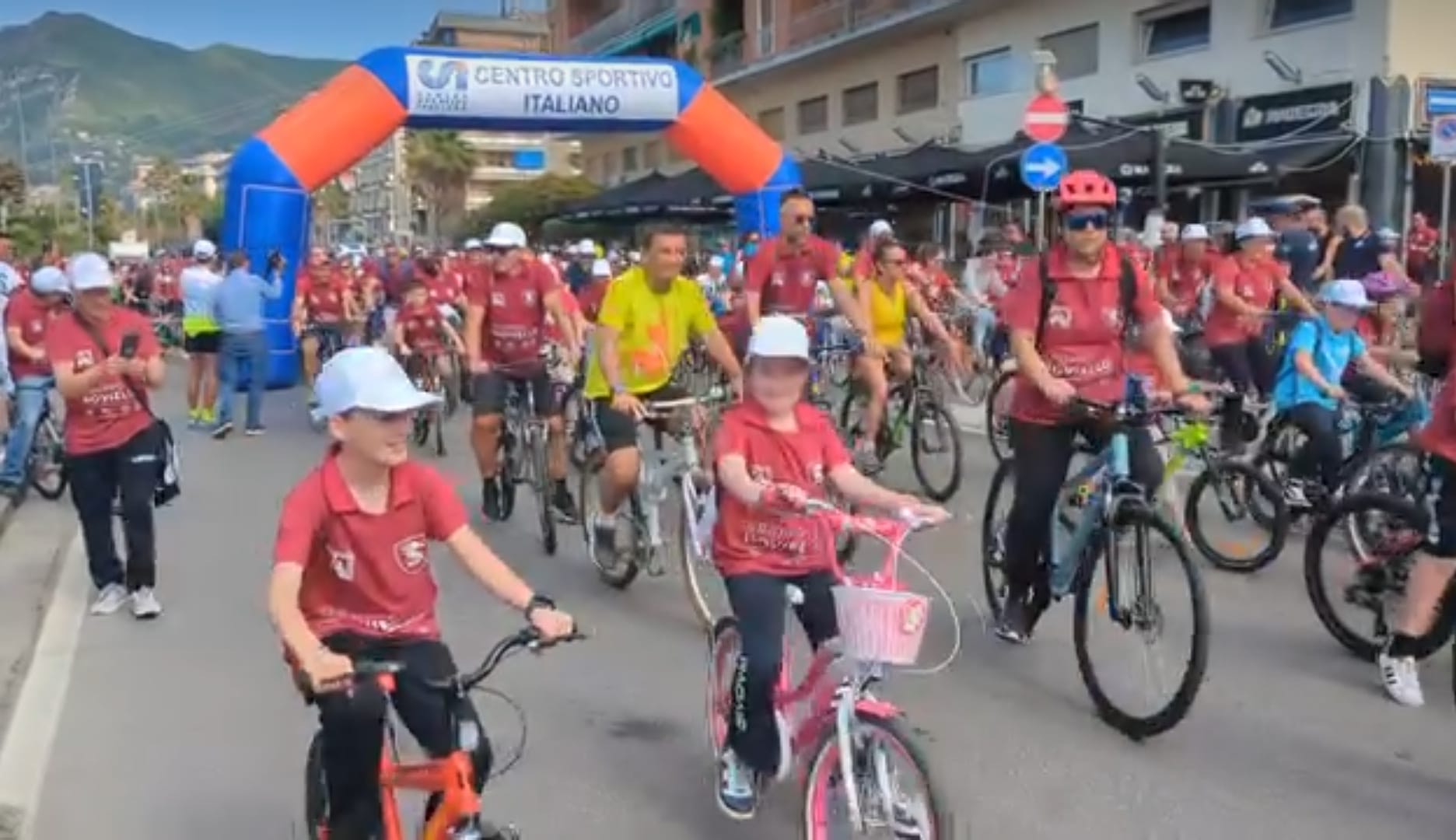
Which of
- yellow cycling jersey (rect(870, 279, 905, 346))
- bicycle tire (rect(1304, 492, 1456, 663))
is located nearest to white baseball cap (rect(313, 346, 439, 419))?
bicycle tire (rect(1304, 492, 1456, 663))

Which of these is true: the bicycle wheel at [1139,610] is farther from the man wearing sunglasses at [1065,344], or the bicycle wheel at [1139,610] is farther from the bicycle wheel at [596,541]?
the bicycle wheel at [596,541]

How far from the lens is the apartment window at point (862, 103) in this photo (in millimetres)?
35656

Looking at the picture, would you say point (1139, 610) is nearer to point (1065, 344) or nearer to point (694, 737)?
point (1065, 344)

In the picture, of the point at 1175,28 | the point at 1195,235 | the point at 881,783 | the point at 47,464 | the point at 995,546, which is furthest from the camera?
the point at 1175,28

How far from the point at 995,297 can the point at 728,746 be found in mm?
14404

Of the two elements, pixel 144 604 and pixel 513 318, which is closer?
pixel 144 604

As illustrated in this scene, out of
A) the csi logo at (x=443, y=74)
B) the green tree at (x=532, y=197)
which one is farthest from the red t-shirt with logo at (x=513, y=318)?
the green tree at (x=532, y=197)

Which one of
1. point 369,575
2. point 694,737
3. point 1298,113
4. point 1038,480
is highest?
point 1298,113

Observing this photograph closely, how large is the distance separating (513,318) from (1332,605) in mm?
5148

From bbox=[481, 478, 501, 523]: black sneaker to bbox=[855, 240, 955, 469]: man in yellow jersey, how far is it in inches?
97.7

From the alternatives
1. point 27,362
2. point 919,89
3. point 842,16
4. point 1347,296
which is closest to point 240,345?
point 27,362

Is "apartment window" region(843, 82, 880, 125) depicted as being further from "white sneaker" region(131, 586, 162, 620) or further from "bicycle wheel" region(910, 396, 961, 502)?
"white sneaker" region(131, 586, 162, 620)

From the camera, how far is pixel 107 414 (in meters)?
7.20

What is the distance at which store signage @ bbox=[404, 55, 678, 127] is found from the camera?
61.1ft
